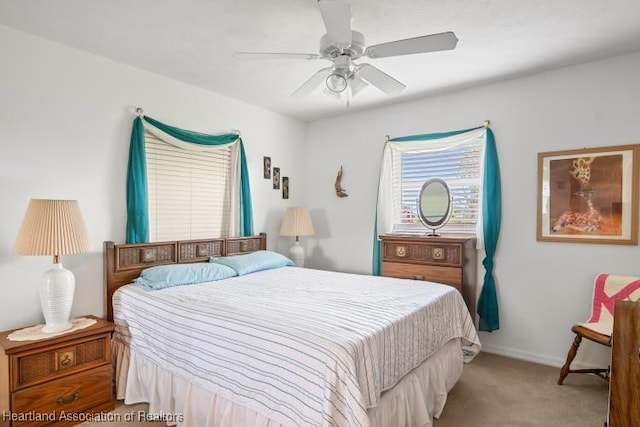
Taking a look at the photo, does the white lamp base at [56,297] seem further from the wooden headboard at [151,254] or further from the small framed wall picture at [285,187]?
the small framed wall picture at [285,187]

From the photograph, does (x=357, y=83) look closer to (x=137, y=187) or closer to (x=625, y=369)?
(x=137, y=187)

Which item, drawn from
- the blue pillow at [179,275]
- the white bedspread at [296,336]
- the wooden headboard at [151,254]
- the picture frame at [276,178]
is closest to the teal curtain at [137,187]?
the wooden headboard at [151,254]

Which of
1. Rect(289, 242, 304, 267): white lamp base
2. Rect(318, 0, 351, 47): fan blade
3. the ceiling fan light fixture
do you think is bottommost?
Rect(289, 242, 304, 267): white lamp base

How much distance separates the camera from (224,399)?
1.96m

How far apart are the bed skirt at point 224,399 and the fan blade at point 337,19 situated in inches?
76.8

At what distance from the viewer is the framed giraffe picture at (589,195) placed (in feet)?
9.46

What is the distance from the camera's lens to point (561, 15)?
2.26 m

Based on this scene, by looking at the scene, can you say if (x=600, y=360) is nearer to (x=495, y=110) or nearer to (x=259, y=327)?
(x=495, y=110)

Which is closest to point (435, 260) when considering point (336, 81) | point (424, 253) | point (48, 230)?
point (424, 253)

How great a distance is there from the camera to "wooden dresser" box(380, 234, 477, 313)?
337 centimetres

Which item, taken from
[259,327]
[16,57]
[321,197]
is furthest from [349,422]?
[321,197]

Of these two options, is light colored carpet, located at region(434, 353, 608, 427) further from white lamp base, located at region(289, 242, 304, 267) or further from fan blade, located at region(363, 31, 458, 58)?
fan blade, located at region(363, 31, 458, 58)

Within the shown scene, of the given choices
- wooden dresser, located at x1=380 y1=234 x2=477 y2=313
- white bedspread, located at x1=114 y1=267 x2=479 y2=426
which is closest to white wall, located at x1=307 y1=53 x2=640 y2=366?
wooden dresser, located at x1=380 y1=234 x2=477 y2=313

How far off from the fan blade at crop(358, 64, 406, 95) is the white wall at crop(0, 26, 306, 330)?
1.97m
